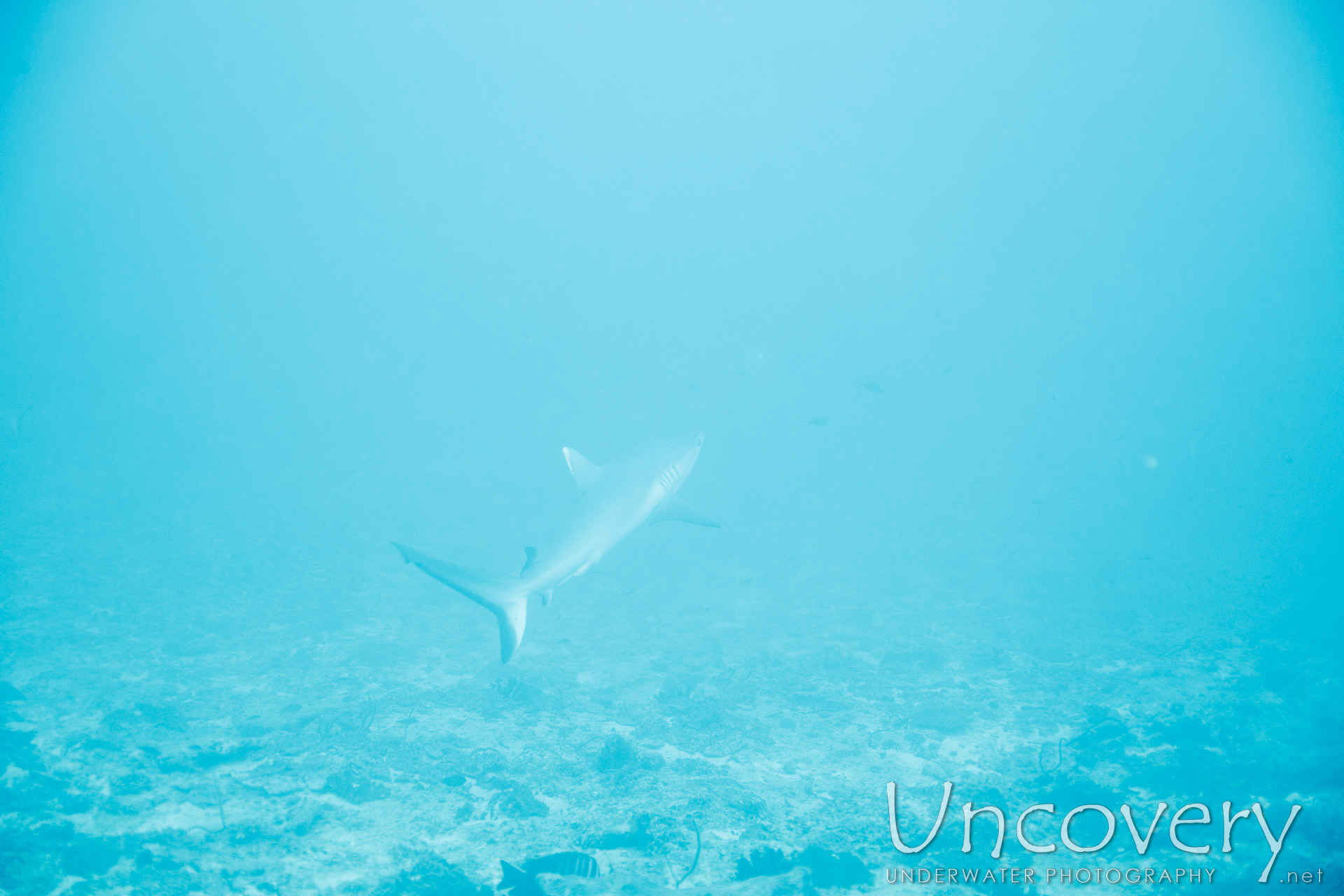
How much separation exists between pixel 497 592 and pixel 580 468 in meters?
2.20

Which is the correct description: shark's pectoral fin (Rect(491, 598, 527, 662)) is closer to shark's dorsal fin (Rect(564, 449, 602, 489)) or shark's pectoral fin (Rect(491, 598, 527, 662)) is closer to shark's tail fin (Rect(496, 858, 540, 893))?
shark's tail fin (Rect(496, 858, 540, 893))

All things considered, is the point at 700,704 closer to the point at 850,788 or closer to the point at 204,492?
the point at 850,788

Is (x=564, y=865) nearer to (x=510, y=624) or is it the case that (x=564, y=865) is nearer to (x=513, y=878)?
(x=513, y=878)

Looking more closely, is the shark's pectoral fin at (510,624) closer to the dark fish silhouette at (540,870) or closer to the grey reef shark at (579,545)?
the grey reef shark at (579,545)

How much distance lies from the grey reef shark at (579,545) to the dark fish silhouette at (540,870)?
4.59ft

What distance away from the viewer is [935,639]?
859cm

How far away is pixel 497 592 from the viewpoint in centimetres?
448

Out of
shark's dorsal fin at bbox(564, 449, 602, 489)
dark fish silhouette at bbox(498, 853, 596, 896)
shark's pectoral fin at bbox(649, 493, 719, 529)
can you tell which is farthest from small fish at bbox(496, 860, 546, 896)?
shark's dorsal fin at bbox(564, 449, 602, 489)

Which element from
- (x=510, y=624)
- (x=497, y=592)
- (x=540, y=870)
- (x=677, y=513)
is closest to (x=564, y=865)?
(x=540, y=870)

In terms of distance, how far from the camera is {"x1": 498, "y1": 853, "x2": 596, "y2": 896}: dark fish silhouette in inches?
151

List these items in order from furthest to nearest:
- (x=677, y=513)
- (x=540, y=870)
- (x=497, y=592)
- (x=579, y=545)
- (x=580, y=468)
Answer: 1. (x=677, y=513)
2. (x=580, y=468)
3. (x=579, y=545)
4. (x=497, y=592)
5. (x=540, y=870)

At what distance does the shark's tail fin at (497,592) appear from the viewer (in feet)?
14.6

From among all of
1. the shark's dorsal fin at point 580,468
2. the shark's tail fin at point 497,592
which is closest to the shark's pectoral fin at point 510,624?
the shark's tail fin at point 497,592

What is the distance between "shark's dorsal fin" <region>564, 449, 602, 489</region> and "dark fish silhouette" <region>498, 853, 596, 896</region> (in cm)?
336
